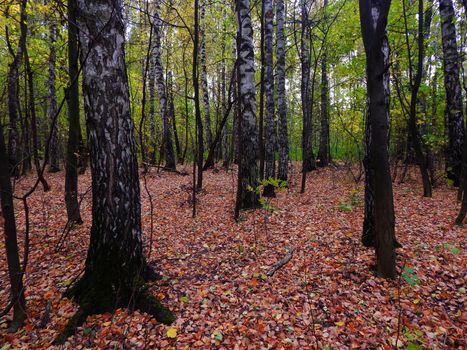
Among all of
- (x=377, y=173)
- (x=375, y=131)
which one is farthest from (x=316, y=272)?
(x=375, y=131)

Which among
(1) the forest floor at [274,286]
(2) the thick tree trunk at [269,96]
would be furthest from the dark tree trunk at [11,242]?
(2) the thick tree trunk at [269,96]

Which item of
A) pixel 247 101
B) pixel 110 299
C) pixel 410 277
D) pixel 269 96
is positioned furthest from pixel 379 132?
pixel 269 96

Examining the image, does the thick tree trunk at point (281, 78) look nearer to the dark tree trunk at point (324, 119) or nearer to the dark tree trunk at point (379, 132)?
the dark tree trunk at point (324, 119)

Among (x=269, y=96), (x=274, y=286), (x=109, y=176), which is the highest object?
(x=269, y=96)

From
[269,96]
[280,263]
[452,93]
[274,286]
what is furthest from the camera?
[269,96]

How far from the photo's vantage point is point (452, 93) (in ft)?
26.9

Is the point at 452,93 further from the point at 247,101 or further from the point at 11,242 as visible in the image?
the point at 11,242

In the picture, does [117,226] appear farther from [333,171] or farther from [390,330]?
[333,171]

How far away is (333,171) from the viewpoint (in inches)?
532

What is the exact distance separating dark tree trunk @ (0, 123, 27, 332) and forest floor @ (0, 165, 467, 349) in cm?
22

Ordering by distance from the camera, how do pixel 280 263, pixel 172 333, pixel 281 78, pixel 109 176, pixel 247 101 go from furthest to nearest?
pixel 281 78 < pixel 247 101 < pixel 280 263 < pixel 109 176 < pixel 172 333

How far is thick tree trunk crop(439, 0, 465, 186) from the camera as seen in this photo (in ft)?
26.0

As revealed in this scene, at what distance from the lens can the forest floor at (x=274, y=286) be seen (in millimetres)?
3078

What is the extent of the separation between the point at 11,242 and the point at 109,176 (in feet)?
4.13
